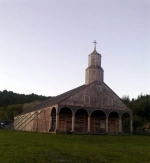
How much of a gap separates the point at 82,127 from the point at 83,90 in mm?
5667

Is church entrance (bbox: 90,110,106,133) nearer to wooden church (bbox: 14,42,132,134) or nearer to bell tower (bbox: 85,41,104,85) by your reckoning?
wooden church (bbox: 14,42,132,134)

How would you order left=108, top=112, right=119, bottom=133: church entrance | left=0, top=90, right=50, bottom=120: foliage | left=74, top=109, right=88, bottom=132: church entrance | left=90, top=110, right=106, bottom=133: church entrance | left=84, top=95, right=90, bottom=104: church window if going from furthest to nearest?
left=0, top=90, right=50, bottom=120: foliage → left=108, top=112, right=119, bottom=133: church entrance → left=90, top=110, right=106, bottom=133: church entrance → left=74, top=109, right=88, bottom=132: church entrance → left=84, top=95, right=90, bottom=104: church window

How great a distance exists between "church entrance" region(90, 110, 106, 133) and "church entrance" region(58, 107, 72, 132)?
146 inches

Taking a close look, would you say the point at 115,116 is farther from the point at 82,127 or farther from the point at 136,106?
the point at 136,106

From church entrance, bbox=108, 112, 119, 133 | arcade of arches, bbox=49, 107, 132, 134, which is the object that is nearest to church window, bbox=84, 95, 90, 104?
arcade of arches, bbox=49, 107, 132, 134

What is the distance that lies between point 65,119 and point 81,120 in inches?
100

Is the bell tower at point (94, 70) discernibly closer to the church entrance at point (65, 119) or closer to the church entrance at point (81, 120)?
the church entrance at point (81, 120)

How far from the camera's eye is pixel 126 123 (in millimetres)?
49656

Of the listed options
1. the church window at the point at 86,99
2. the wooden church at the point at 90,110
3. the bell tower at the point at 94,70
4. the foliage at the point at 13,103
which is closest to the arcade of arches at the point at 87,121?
the wooden church at the point at 90,110

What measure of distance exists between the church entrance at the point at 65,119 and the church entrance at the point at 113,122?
6.87m

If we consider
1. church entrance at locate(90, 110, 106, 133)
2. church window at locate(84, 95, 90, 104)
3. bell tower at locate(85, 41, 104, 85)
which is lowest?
church entrance at locate(90, 110, 106, 133)

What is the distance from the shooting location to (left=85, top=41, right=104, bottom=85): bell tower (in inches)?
1478

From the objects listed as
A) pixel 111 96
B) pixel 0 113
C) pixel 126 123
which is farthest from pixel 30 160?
pixel 0 113

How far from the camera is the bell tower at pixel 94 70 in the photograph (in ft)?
123
